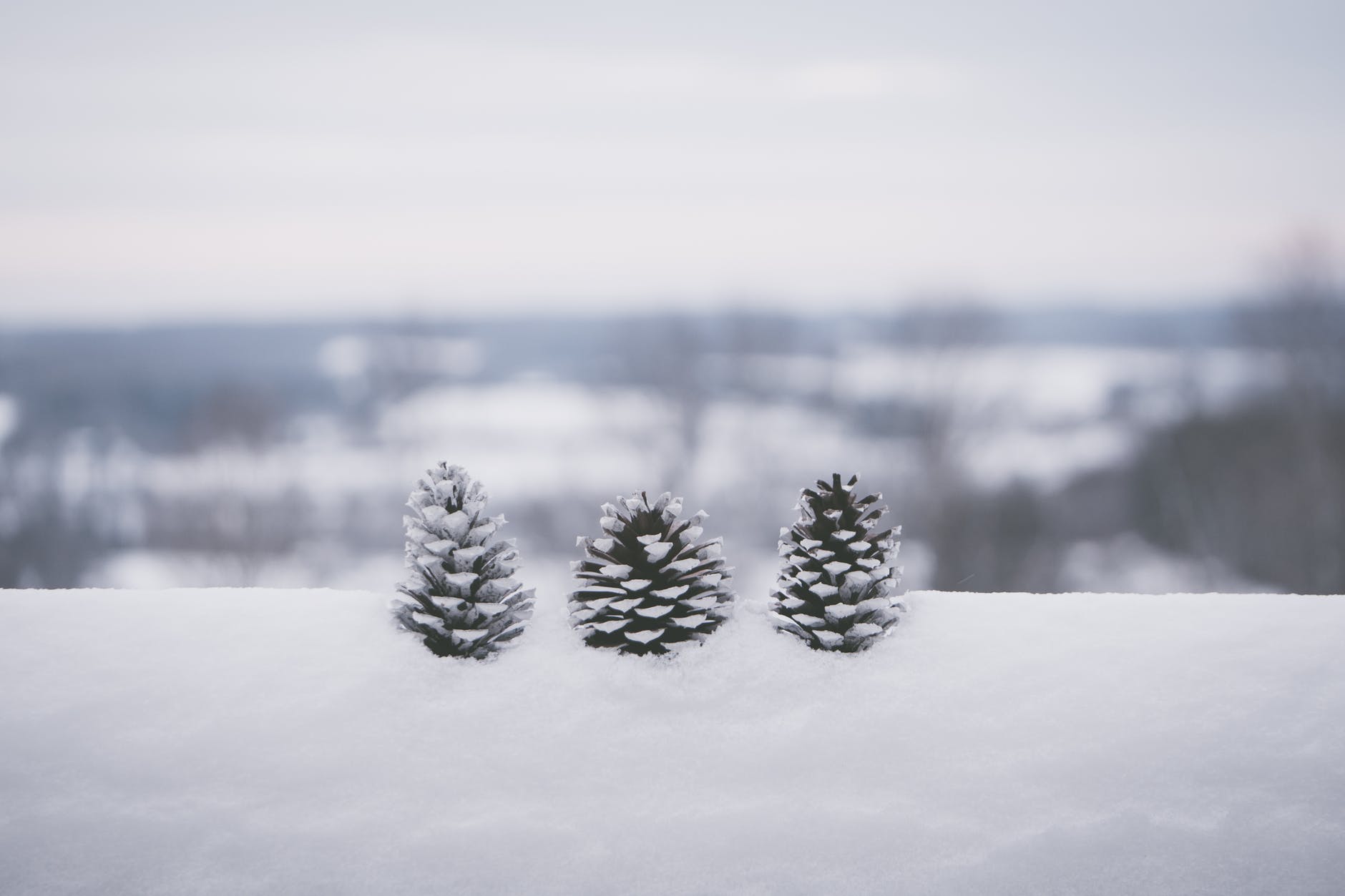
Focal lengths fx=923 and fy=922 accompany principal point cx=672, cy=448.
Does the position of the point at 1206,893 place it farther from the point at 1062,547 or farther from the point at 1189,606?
the point at 1062,547

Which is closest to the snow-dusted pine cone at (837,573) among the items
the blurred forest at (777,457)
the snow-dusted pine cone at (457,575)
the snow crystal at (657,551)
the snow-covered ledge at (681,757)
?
the snow-covered ledge at (681,757)

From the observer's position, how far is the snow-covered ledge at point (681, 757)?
252 centimetres

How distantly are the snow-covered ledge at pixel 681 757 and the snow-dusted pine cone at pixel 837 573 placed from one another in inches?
4.2

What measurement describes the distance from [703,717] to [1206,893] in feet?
4.92

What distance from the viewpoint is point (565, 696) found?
324cm

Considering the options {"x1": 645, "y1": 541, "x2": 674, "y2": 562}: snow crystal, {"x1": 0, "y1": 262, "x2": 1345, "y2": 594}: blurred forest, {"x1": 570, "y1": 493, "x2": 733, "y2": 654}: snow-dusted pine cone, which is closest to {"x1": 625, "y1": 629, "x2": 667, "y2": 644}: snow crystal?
{"x1": 570, "y1": 493, "x2": 733, "y2": 654}: snow-dusted pine cone

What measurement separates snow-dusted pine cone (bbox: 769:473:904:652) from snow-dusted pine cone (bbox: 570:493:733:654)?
278 mm

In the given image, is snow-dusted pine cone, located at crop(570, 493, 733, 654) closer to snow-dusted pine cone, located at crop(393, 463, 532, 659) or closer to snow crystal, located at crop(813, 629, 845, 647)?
snow-dusted pine cone, located at crop(393, 463, 532, 659)

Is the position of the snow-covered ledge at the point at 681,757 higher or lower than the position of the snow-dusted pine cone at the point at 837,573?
lower

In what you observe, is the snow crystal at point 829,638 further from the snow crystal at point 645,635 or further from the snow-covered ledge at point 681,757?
the snow crystal at point 645,635

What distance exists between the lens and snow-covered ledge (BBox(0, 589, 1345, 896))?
2523mm

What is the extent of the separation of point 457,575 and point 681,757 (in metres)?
1.07

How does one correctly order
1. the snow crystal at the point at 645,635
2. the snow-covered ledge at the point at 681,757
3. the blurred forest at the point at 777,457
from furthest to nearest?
the blurred forest at the point at 777,457 → the snow crystal at the point at 645,635 → the snow-covered ledge at the point at 681,757

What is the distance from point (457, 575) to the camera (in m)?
3.40
